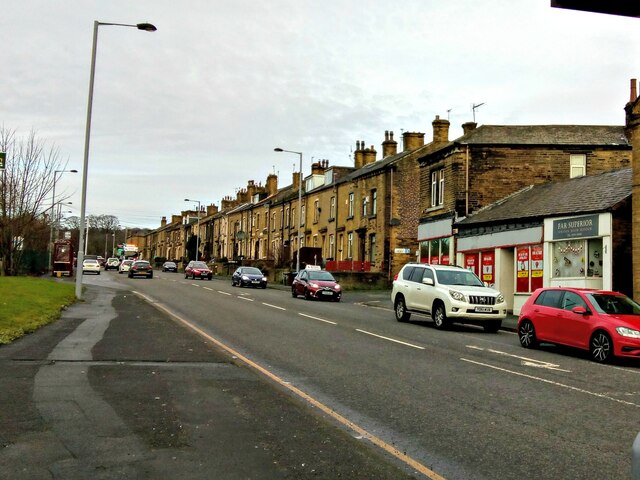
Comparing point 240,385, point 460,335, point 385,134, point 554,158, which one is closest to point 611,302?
point 460,335

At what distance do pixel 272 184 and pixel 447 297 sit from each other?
193 feet

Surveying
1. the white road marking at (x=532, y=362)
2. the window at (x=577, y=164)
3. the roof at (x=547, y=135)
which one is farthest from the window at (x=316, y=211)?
the white road marking at (x=532, y=362)

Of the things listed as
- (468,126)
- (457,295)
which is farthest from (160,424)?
(468,126)

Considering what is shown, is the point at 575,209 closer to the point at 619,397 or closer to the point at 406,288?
the point at 406,288

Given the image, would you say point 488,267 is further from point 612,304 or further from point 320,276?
point 612,304

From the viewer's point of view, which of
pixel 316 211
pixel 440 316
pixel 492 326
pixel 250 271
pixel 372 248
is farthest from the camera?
pixel 316 211

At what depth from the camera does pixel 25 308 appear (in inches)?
679

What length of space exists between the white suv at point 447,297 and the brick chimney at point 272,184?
55494 millimetres

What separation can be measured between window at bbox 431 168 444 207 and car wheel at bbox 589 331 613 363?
1965cm

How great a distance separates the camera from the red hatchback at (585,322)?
1260 cm

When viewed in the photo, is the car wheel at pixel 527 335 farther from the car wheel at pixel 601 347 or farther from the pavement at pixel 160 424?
the pavement at pixel 160 424

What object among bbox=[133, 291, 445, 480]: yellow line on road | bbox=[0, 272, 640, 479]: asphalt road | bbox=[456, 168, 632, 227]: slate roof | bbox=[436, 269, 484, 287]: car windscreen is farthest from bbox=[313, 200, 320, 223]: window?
bbox=[133, 291, 445, 480]: yellow line on road

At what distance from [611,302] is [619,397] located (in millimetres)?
5593

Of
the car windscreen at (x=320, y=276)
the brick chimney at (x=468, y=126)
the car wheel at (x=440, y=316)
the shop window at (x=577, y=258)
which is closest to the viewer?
the car wheel at (x=440, y=316)
